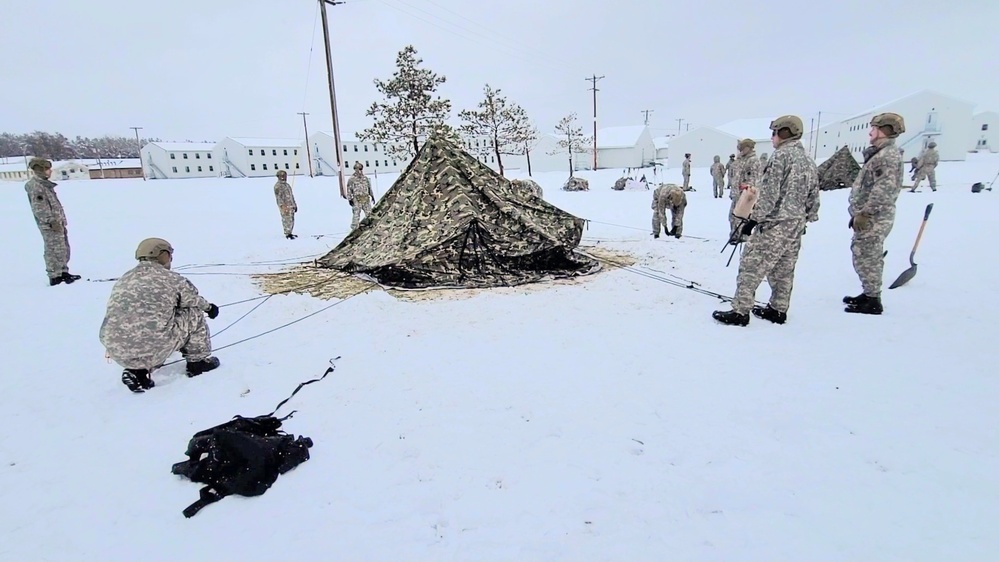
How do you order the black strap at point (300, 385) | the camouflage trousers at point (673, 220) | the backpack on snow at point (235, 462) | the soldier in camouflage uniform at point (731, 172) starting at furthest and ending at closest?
the soldier in camouflage uniform at point (731, 172), the camouflage trousers at point (673, 220), the black strap at point (300, 385), the backpack on snow at point (235, 462)

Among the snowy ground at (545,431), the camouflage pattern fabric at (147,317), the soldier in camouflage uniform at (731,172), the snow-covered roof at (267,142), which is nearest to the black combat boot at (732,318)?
the snowy ground at (545,431)

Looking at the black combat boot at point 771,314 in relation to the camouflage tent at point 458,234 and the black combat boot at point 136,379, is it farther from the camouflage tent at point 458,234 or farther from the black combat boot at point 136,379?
the black combat boot at point 136,379

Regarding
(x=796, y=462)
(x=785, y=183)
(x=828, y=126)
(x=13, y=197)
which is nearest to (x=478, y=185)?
(x=785, y=183)

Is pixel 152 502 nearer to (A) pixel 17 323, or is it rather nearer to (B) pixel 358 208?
(A) pixel 17 323

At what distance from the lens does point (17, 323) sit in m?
5.23

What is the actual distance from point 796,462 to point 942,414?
1186mm

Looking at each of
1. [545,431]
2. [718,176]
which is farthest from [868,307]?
[718,176]

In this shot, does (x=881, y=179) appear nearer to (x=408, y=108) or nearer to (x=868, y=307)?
(x=868, y=307)

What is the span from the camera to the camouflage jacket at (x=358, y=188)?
34.6ft

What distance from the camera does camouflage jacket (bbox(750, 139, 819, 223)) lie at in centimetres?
414

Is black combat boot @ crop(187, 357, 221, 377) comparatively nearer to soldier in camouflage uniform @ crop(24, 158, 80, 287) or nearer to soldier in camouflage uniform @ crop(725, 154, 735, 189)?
soldier in camouflage uniform @ crop(24, 158, 80, 287)

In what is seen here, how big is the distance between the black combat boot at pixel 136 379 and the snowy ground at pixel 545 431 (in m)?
0.11

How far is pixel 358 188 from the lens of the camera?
1059 cm

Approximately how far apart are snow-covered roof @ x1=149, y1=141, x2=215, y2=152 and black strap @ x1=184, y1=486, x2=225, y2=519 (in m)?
55.9
